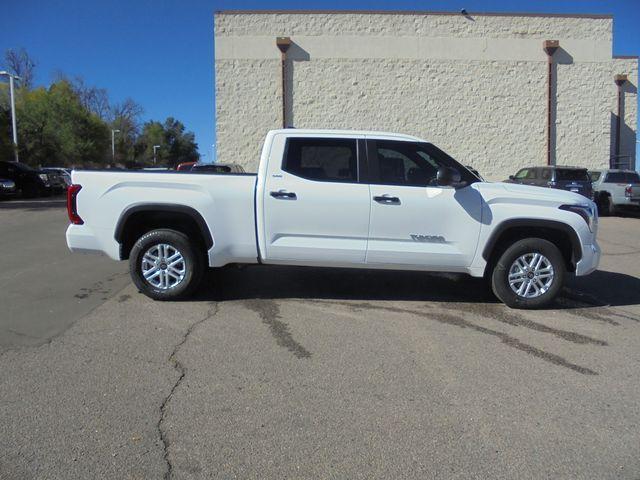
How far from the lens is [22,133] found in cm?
4181

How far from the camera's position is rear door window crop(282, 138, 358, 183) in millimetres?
6473

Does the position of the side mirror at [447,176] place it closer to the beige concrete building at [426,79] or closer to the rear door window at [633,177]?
the rear door window at [633,177]

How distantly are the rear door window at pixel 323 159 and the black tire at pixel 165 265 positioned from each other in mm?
1470

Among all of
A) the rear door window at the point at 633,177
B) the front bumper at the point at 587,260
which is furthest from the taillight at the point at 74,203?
the rear door window at the point at 633,177

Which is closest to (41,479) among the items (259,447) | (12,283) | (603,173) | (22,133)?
(259,447)

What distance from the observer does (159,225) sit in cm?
680

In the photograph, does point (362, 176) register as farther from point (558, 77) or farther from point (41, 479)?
point (558, 77)

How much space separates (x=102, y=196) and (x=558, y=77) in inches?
937

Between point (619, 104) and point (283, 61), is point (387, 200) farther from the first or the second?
point (619, 104)

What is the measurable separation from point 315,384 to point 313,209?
250 cm

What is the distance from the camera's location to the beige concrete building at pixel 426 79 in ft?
80.6

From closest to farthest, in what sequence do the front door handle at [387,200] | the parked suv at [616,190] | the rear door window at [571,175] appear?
the front door handle at [387,200], the rear door window at [571,175], the parked suv at [616,190]

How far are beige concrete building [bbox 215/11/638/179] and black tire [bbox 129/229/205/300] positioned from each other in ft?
61.5

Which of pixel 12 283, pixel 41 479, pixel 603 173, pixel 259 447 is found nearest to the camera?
pixel 41 479
